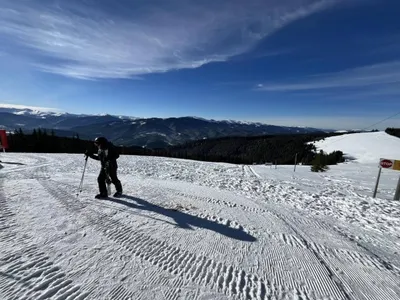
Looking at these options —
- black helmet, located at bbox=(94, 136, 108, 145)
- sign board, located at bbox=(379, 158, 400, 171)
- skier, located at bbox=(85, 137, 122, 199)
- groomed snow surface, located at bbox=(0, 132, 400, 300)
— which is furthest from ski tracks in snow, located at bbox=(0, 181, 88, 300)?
sign board, located at bbox=(379, 158, 400, 171)

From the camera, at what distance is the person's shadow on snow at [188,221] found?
5.55 metres

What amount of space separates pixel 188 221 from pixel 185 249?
1591mm

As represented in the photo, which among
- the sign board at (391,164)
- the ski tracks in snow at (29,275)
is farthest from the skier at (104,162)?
the sign board at (391,164)

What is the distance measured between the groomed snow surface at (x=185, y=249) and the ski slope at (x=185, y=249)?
0.02 m

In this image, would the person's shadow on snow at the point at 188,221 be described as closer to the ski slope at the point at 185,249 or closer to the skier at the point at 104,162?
the ski slope at the point at 185,249

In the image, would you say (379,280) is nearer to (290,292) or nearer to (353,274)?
(353,274)

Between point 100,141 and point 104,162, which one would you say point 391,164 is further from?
point 100,141

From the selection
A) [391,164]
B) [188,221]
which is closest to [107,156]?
[188,221]

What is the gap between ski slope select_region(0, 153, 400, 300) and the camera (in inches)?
134

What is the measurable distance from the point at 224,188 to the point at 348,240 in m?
6.16

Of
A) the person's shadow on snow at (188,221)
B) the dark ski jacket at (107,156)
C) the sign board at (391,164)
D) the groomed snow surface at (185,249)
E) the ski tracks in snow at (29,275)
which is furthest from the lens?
the sign board at (391,164)

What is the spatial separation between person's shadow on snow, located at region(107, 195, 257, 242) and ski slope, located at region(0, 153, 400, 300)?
3 cm

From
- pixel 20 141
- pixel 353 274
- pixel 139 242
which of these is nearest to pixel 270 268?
pixel 353 274

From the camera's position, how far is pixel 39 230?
16.0 ft
